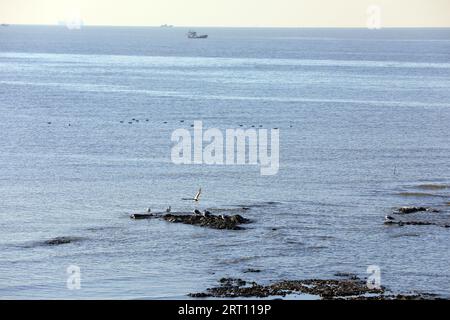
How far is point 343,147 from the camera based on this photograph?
308 ft

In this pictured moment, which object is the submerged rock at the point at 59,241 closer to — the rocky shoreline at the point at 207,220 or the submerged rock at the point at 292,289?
the rocky shoreline at the point at 207,220

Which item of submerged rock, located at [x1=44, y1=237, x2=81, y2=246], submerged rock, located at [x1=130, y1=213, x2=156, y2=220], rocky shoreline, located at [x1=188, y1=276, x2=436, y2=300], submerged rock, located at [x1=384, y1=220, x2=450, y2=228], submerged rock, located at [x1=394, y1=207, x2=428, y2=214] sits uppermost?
submerged rock, located at [x1=394, y1=207, x2=428, y2=214]

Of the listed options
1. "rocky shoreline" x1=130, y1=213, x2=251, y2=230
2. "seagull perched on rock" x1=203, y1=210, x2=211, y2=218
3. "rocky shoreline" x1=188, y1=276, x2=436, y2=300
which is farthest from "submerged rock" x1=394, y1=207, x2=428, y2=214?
"rocky shoreline" x1=188, y1=276, x2=436, y2=300

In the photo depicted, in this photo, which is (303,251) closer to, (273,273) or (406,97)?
(273,273)

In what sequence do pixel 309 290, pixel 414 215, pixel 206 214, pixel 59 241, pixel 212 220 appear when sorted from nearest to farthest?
pixel 309 290
pixel 59 241
pixel 212 220
pixel 206 214
pixel 414 215

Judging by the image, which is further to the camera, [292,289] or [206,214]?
[206,214]

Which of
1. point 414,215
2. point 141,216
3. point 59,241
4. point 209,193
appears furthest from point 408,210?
point 59,241

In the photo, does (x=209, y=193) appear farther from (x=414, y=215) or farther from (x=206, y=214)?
(x=414, y=215)

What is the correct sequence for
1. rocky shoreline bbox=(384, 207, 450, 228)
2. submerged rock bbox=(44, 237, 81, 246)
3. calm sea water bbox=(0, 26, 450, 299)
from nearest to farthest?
calm sea water bbox=(0, 26, 450, 299), submerged rock bbox=(44, 237, 81, 246), rocky shoreline bbox=(384, 207, 450, 228)

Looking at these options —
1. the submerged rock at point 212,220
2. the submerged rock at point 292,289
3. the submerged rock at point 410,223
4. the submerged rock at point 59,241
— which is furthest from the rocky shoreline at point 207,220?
the submerged rock at point 292,289

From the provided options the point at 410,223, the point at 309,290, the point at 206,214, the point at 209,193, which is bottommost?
the point at 309,290

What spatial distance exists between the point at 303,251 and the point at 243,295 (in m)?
9.89

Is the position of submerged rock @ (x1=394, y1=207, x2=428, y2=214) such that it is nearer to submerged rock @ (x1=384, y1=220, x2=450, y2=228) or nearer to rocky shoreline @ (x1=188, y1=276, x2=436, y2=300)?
submerged rock @ (x1=384, y1=220, x2=450, y2=228)

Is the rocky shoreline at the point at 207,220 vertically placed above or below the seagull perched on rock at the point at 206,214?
below
